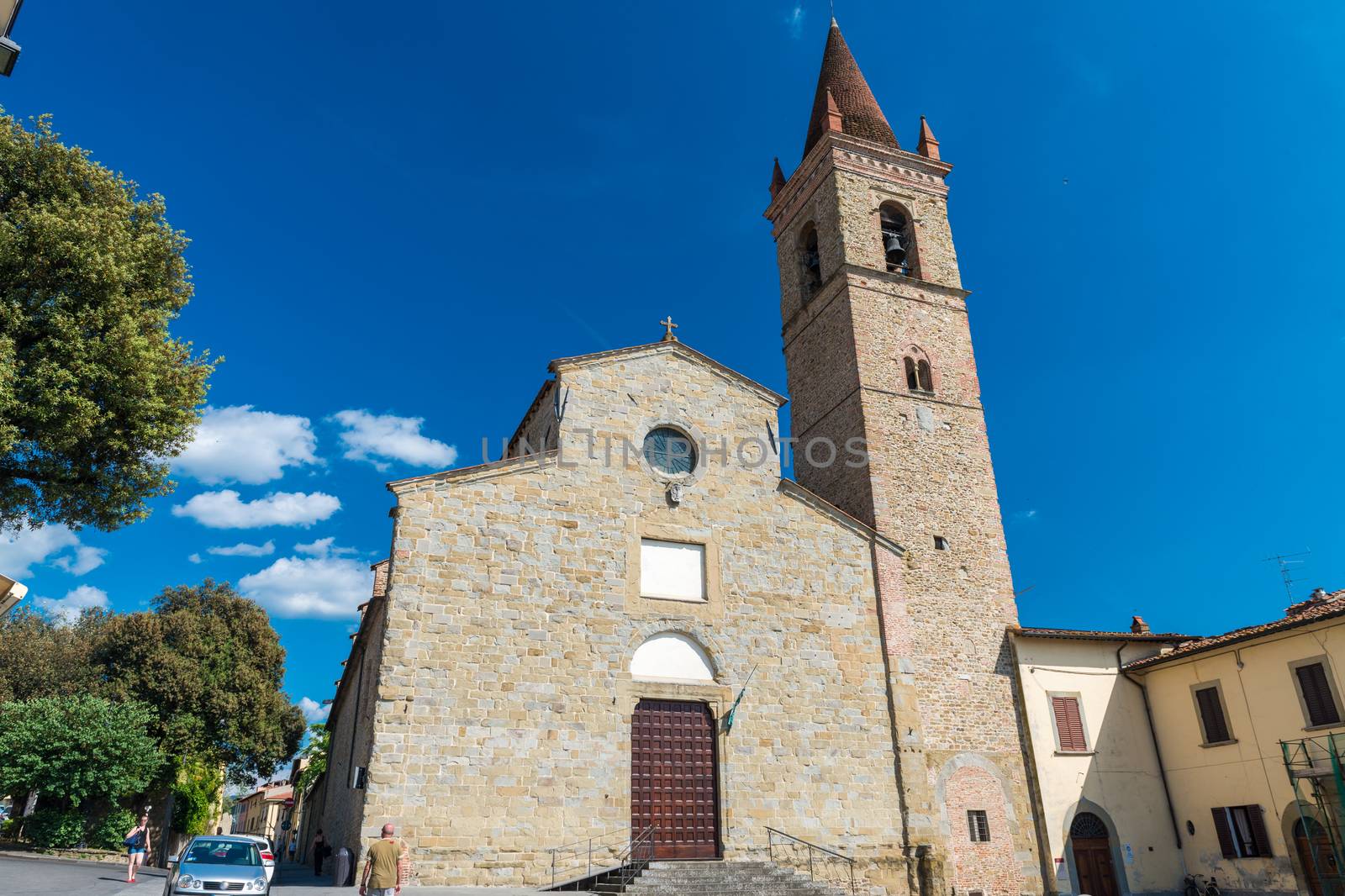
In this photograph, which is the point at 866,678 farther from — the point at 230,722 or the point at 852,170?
the point at 230,722

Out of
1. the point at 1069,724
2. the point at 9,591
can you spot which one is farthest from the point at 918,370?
the point at 9,591

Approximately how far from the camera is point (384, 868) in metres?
9.47

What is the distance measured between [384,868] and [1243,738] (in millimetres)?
17990

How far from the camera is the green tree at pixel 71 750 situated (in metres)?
22.0

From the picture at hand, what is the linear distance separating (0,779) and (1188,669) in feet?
96.7

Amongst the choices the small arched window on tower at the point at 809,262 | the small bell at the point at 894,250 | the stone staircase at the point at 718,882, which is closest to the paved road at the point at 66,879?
the stone staircase at the point at 718,882

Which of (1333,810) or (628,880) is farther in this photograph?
(1333,810)

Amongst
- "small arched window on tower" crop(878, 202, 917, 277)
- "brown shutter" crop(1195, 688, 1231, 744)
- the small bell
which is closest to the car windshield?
"brown shutter" crop(1195, 688, 1231, 744)

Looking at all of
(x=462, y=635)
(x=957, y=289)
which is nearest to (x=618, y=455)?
(x=462, y=635)

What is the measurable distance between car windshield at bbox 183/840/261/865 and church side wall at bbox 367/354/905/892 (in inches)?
92.8

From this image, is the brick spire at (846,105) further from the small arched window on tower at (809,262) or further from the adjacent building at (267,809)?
the adjacent building at (267,809)

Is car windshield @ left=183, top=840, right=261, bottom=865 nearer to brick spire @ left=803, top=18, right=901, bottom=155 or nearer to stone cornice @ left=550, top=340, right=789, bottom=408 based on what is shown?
stone cornice @ left=550, top=340, right=789, bottom=408

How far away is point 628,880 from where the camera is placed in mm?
14016

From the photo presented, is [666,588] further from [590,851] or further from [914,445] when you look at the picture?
[914,445]
